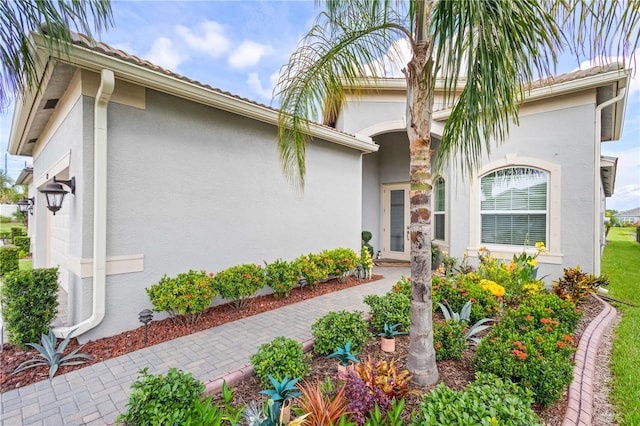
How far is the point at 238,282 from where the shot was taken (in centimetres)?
523

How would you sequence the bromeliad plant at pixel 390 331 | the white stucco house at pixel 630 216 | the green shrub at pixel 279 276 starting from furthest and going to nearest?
the white stucco house at pixel 630 216 → the green shrub at pixel 279 276 → the bromeliad plant at pixel 390 331

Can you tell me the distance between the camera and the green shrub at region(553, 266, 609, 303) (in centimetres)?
554

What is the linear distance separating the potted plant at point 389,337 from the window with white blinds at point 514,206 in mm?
5396

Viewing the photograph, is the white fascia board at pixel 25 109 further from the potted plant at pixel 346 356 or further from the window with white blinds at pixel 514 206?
the window with white blinds at pixel 514 206

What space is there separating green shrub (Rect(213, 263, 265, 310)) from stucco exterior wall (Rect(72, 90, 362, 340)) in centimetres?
46

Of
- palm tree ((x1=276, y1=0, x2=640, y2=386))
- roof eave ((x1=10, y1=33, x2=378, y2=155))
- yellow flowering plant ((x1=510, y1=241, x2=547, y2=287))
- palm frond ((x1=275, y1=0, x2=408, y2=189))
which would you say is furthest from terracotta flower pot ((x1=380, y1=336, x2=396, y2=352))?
roof eave ((x1=10, y1=33, x2=378, y2=155))

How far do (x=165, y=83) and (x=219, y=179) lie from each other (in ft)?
5.99

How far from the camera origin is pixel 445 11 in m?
2.25

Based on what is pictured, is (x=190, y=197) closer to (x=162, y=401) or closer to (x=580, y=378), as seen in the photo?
(x=162, y=401)

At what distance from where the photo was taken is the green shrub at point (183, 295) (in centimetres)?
436

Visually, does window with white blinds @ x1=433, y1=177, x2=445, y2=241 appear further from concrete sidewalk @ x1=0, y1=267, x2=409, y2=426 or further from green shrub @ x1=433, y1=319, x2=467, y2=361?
green shrub @ x1=433, y1=319, x2=467, y2=361

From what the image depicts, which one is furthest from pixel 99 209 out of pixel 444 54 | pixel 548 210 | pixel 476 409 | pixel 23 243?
pixel 23 243

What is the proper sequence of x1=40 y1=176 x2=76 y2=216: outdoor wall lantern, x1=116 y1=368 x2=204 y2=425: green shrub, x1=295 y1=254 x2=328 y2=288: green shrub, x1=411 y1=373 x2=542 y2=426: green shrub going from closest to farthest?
x1=411 y1=373 x2=542 y2=426: green shrub < x1=116 y1=368 x2=204 y2=425: green shrub < x1=40 y1=176 x2=76 y2=216: outdoor wall lantern < x1=295 y1=254 x2=328 y2=288: green shrub

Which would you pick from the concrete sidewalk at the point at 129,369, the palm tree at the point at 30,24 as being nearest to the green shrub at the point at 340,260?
the concrete sidewalk at the point at 129,369
